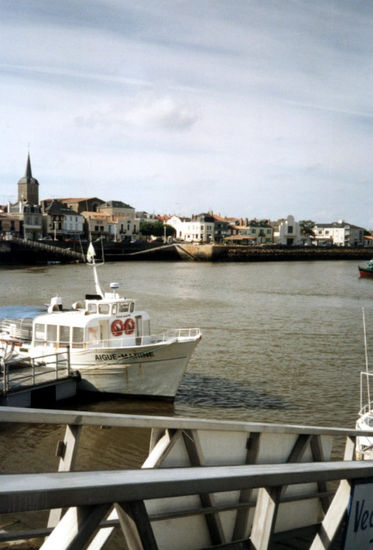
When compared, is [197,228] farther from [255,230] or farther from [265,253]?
[265,253]

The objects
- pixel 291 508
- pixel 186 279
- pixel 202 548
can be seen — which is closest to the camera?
pixel 202 548

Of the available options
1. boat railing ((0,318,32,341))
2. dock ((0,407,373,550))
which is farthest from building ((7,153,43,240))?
dock ((0,407,373,550))

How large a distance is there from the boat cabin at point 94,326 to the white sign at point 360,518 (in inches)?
635

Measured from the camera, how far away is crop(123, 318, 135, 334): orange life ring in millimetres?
19719

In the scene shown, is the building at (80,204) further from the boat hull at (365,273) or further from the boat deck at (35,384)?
the boat deck at (35,384)

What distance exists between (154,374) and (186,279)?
5395 cm

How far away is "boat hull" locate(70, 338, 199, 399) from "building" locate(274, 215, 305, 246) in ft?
529

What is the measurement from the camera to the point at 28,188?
156 metres

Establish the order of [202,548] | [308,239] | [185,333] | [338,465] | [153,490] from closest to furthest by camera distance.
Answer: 1. [153,490]
2. [338,465]
3. [202,548]
4. [185,333]
5. [308,239]

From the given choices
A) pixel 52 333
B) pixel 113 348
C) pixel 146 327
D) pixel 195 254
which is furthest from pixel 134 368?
pixel 195 254

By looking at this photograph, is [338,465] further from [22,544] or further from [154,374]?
[154,374]

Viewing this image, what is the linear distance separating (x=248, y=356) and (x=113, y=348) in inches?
394

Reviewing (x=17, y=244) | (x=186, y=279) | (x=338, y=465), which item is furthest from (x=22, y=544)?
(x=17, y=244)

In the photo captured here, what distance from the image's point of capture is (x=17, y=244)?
10256cm
